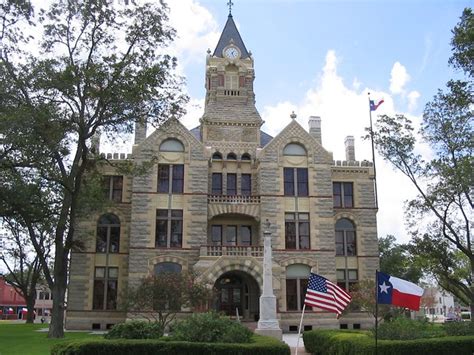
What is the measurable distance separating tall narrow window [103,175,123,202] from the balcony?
6.62 meters

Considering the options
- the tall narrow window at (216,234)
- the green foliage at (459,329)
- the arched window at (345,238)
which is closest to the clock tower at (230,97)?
the tall narrow window at (216,234)

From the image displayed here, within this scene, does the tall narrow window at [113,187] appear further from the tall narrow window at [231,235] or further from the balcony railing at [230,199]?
the tall narrow window at [231,235]

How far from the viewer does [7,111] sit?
78.6ft

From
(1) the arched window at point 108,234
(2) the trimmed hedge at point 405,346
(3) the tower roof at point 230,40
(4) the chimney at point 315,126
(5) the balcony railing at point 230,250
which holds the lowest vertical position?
(2) the trimmed hedge at point 405,346

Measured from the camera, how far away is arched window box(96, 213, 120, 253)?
3662 centimetres

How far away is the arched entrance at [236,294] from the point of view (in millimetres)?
35625

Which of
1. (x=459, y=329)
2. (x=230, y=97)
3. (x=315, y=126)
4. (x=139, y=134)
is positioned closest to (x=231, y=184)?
(x=230, y=97)

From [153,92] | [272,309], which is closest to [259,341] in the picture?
[272,309]

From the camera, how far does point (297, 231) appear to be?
1435 inches

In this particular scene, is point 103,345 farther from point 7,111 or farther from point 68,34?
point 68,34

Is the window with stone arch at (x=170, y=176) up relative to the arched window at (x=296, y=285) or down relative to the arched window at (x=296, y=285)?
up

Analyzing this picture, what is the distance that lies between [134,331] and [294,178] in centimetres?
2322

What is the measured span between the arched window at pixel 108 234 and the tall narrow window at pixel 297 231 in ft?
38.8

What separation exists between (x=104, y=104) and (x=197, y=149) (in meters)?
11.6
